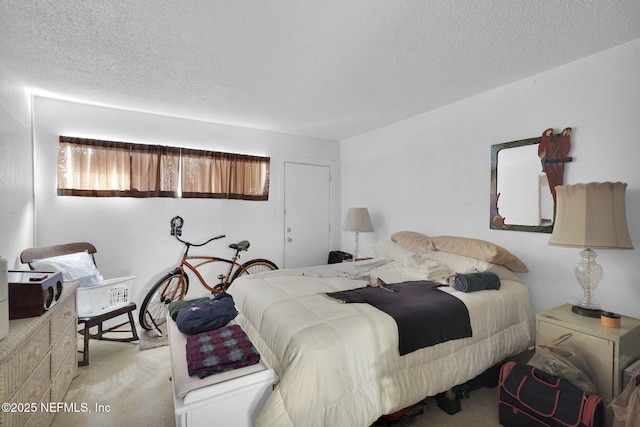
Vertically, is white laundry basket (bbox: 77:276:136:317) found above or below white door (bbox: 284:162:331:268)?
below

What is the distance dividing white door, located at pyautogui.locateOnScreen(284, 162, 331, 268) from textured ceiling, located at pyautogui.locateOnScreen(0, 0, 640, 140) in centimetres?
162

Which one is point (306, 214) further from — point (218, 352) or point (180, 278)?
point (218, 352)

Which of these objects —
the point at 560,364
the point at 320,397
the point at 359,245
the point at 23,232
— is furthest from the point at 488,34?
the point at 23,232

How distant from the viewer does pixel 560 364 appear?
1746 mm

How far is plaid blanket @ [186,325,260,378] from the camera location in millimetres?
1412

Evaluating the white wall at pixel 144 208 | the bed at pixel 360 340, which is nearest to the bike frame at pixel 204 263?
the white wall at pixel 144 208

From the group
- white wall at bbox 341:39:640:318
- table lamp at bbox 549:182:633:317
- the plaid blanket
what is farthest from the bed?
table lamp at bbox 549:182:633:317

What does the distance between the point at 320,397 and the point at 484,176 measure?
2604 mm

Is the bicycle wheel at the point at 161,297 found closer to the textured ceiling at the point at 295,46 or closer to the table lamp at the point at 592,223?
the textured ceiling at the point at 295,46

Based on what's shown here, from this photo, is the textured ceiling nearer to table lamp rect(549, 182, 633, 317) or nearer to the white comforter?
table lamp rect(549, 182, 633, 317)

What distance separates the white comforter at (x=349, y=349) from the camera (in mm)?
1425

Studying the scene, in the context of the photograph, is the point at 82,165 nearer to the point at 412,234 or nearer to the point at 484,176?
the point at 412,234

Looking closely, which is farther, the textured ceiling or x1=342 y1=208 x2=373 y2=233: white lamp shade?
x1=342 y1=208 x2=373 y2=233: white lamp shade

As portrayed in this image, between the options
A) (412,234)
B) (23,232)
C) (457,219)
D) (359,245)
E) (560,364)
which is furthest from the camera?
(359,245)
